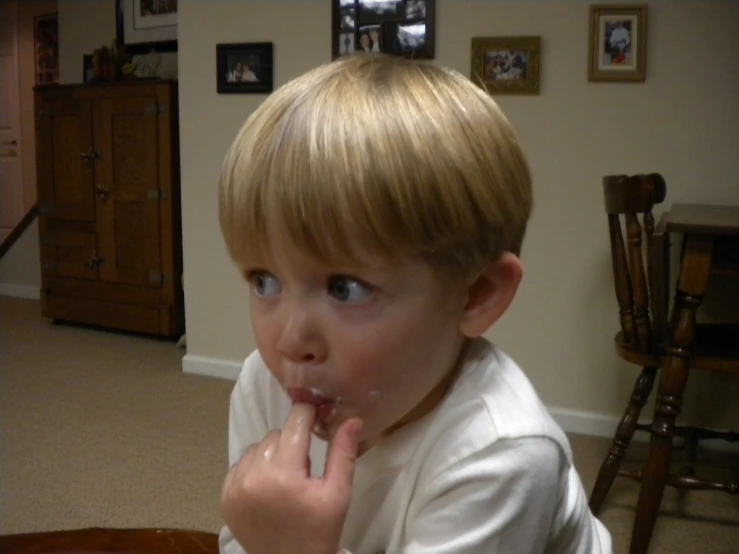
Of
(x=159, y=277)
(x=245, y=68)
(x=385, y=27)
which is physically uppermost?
(x=385, y=27)

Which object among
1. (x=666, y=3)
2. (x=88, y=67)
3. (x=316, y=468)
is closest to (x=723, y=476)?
(x=666, y=3)

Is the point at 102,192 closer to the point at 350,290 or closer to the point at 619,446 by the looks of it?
the point at 619,446

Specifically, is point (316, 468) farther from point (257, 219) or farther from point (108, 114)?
point (108, 114)

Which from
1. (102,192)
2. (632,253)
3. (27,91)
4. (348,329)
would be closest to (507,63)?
(632,253)

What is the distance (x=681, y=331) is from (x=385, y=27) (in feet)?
4.69

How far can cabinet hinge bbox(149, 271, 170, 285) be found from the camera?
11.5 feet

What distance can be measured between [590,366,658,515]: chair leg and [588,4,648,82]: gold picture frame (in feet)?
2.90

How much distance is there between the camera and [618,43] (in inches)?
88.0

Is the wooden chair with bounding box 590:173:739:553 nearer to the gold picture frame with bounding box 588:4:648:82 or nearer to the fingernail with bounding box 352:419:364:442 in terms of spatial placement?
the gold picture frame with bounding box 588:4:648:82

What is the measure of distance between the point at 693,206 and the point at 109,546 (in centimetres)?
182

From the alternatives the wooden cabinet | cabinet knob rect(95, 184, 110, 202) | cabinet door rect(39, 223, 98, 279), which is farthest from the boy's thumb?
cabinet door rect(39, 223, 98, 279)

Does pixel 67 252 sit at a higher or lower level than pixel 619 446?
higher

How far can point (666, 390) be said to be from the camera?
5.49 ft

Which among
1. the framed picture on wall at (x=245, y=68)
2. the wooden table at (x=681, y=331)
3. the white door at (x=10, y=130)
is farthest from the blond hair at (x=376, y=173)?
the white door at (x=10, y=130)
